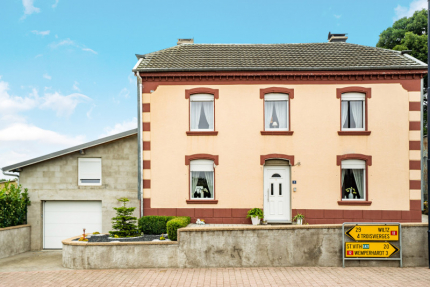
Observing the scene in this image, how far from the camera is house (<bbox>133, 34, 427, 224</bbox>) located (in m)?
13.4

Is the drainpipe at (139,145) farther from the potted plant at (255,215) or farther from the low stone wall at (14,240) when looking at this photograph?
the low stone wall at (14,240)

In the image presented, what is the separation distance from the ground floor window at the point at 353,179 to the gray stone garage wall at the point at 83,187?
874cm

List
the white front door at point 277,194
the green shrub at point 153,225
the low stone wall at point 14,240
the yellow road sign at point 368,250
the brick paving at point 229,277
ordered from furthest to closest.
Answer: the white front door at point 277,194, the low stone wall at point 14,240, the green shrub at point 153,225, the yellow road sign at point 368,250, the brick paving at point 229,277

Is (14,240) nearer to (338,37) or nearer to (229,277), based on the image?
(229,277)

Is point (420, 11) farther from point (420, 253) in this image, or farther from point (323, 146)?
point (420, 253)

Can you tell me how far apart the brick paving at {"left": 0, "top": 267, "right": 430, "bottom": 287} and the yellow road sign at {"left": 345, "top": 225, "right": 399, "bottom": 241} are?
0.87 metres

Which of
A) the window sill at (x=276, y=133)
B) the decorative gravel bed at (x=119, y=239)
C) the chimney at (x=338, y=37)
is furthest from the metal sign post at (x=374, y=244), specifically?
the chimney at (x=338, y=37)

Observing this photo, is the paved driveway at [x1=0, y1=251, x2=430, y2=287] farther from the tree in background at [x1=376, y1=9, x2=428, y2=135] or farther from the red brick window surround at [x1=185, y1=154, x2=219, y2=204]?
the tree in background at [x1=376, y1=9, x2=428, y2=135]

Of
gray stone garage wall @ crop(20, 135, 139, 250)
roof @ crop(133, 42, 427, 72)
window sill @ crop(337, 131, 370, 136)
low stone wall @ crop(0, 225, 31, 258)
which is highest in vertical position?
roof @ crop(133, 42, 427, 72)

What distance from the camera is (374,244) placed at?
9828mm

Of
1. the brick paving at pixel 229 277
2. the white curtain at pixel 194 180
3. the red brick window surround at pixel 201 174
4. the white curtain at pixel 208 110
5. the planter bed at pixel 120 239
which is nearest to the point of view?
the brick paving at pixel 229 277

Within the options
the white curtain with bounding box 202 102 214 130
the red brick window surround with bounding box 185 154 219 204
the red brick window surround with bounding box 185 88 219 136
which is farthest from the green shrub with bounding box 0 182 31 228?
the white curtain with bounding box 202 102 214 130

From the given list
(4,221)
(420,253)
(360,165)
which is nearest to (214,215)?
(360,165)

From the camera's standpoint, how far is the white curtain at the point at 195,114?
13906 mm
